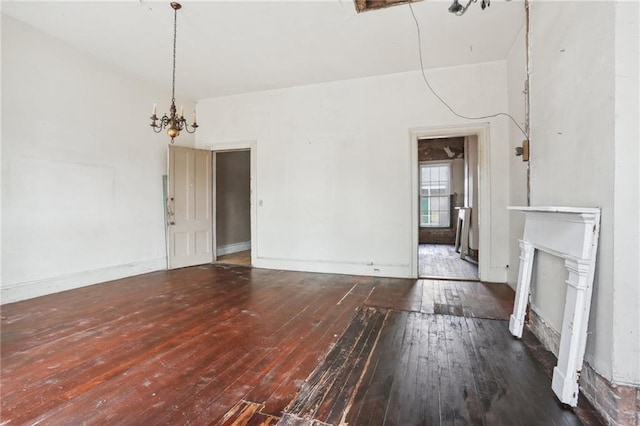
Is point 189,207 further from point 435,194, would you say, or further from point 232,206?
point 435,194

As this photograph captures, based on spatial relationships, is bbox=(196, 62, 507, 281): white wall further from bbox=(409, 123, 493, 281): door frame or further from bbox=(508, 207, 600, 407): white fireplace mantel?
bbox=(508, 207, 600, 407): white fireplace mantel

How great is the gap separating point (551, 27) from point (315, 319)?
3.12m

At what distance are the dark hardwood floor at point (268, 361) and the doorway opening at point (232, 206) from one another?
3269 millimetres

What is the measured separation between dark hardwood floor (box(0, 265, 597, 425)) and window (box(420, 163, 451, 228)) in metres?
5.38

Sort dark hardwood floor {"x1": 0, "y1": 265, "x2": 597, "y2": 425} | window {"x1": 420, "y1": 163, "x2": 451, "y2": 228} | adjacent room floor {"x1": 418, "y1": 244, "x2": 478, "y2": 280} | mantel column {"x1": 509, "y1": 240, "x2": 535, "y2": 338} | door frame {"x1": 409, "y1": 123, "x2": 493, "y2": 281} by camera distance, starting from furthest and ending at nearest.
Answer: window {"x1": 420, "y1": 163, "x2": 451, "y2": 228} < adjacent room floor {"x1": 418, "y1": 244, "x2": 478, "y2": 280} < door frame {"x1": 409, "y1": 123, "x2": 493, "y2": 281} < mantel column {"x1": 509, "y1": 240, "x2": 535, "y2": 338} < dark hardwood floor {"x1": 0, "y1": 265, "x2": 597, "y2": 425}

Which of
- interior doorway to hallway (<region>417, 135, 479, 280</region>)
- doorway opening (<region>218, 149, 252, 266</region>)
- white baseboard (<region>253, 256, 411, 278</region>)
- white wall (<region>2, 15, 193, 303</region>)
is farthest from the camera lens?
interior doorway to hallway (<region>417, 135, 479, 280</region>)

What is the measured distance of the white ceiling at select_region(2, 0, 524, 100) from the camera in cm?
319

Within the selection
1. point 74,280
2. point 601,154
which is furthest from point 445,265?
point 74,280

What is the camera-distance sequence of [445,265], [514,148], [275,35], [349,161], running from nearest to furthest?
[275,35] → [514,148] → [349,161] → [445,265]

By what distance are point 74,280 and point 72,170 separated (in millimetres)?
1464

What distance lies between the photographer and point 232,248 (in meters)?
7.30

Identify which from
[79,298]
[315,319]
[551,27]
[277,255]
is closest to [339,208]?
[277,255]

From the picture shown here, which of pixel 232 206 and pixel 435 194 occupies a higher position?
pixel 435 194

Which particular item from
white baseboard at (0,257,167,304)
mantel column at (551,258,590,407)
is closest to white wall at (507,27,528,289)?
mantel column at (551,258,590,407)
